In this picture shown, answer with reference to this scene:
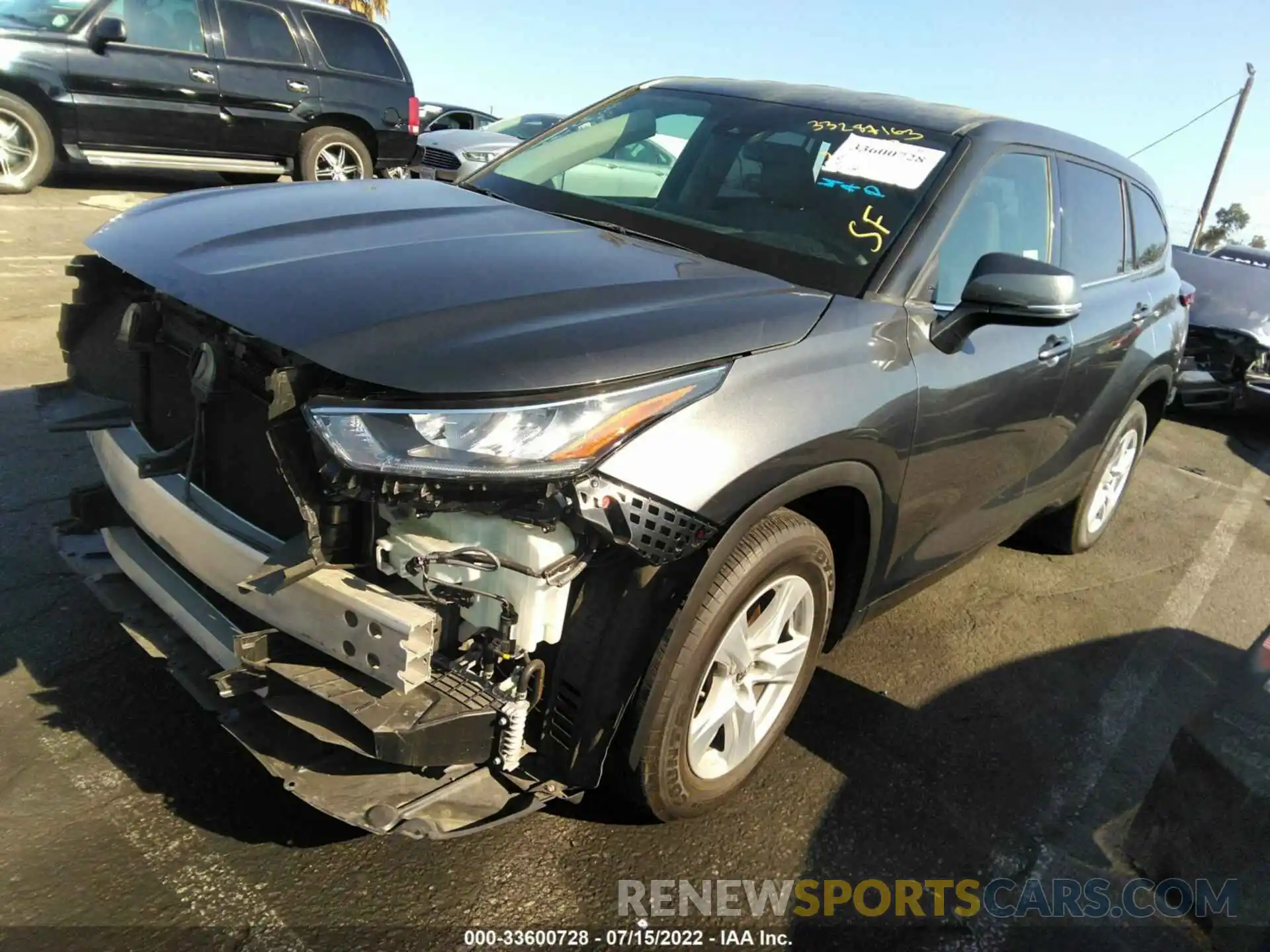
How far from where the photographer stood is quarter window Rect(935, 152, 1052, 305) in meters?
2.89

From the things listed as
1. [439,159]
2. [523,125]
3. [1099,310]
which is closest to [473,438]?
[1099,310]

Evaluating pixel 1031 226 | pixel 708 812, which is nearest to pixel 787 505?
pixel 708 812

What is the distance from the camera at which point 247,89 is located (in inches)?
387

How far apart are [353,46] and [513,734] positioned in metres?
10.8

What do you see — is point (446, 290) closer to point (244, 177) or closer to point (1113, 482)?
point (1113, 482)

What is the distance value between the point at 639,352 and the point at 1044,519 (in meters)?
A: 3.27

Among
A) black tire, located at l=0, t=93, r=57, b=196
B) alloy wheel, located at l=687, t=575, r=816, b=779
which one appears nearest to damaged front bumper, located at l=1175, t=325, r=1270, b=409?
alloy wheel, located at l=687, t=575, r=816, b=779

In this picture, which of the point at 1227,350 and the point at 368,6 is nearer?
the point at 1227,350

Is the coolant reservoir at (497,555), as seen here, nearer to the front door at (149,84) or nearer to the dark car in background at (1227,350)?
the dark car in background at (1227,350)

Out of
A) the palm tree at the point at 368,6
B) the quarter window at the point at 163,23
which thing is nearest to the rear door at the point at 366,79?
the quarter window at the point at 163,23

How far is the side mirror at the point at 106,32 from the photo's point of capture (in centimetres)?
873

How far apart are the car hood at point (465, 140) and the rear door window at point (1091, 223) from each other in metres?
8.87

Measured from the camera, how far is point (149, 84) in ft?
30.1

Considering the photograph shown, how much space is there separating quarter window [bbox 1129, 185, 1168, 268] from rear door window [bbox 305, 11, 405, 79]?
8975 mm
